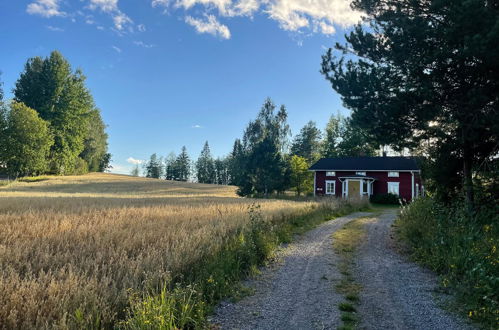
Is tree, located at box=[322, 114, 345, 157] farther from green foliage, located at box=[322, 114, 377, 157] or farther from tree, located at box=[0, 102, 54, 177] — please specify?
tree, located at box=[0, 102, 54, 177]

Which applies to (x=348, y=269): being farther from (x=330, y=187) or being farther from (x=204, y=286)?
(x=330, y=187)

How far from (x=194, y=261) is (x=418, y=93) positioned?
756 centimetres

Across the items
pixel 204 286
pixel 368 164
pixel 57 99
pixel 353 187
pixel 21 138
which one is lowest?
pixel 204 286

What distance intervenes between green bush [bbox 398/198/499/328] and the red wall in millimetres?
24526

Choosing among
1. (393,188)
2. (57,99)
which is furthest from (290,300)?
(57,99)

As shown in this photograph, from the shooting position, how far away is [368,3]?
31.3 ft

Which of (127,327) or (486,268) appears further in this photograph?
(486,268)

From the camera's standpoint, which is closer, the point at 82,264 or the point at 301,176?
the point at 82,264

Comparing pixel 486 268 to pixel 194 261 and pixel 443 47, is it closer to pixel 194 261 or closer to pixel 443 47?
pixel 194 261

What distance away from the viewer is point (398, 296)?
4895 millimetres

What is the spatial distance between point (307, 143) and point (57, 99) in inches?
2007

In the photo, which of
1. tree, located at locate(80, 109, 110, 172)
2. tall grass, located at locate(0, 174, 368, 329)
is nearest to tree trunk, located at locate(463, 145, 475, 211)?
tall grass, located at locate(0, 174, 368, 329)

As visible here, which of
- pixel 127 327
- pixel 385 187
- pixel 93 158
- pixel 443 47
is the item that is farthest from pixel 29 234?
pixel 93 158

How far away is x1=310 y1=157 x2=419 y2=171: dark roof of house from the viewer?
33.8 meters
